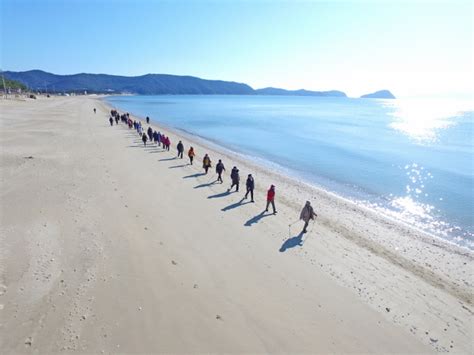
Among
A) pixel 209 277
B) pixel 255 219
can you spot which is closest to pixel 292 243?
pixel 255 219

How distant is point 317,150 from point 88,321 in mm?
Result: 33303

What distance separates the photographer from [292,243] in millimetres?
10922

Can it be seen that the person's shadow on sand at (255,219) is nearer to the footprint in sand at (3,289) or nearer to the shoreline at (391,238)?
the shoreline at (391,238)

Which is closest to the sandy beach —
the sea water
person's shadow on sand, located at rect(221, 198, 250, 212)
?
person's shadow on sand, located at rect(221, 198, 250, 212)

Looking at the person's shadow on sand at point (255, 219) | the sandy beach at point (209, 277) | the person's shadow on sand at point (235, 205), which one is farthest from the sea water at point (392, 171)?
the person's shadow on sand at point (235, 205)

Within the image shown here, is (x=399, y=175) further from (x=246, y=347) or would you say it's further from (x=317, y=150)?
(x=246, y=347)

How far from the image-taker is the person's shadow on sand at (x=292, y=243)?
10562 mm

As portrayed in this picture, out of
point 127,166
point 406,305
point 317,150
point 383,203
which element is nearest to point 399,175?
point 383,203

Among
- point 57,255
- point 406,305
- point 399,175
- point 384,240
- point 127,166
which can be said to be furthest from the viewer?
point 399,175

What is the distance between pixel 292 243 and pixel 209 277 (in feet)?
12.7

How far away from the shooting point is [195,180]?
59.4 feet

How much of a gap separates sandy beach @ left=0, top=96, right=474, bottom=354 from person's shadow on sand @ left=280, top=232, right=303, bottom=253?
0.04 metres

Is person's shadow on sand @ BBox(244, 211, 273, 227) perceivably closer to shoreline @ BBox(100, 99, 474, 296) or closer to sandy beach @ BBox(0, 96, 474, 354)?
sandy beach @ BBox(0, 96, 474, 354)

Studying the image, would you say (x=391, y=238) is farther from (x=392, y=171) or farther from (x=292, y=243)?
(x=392, y=171)
